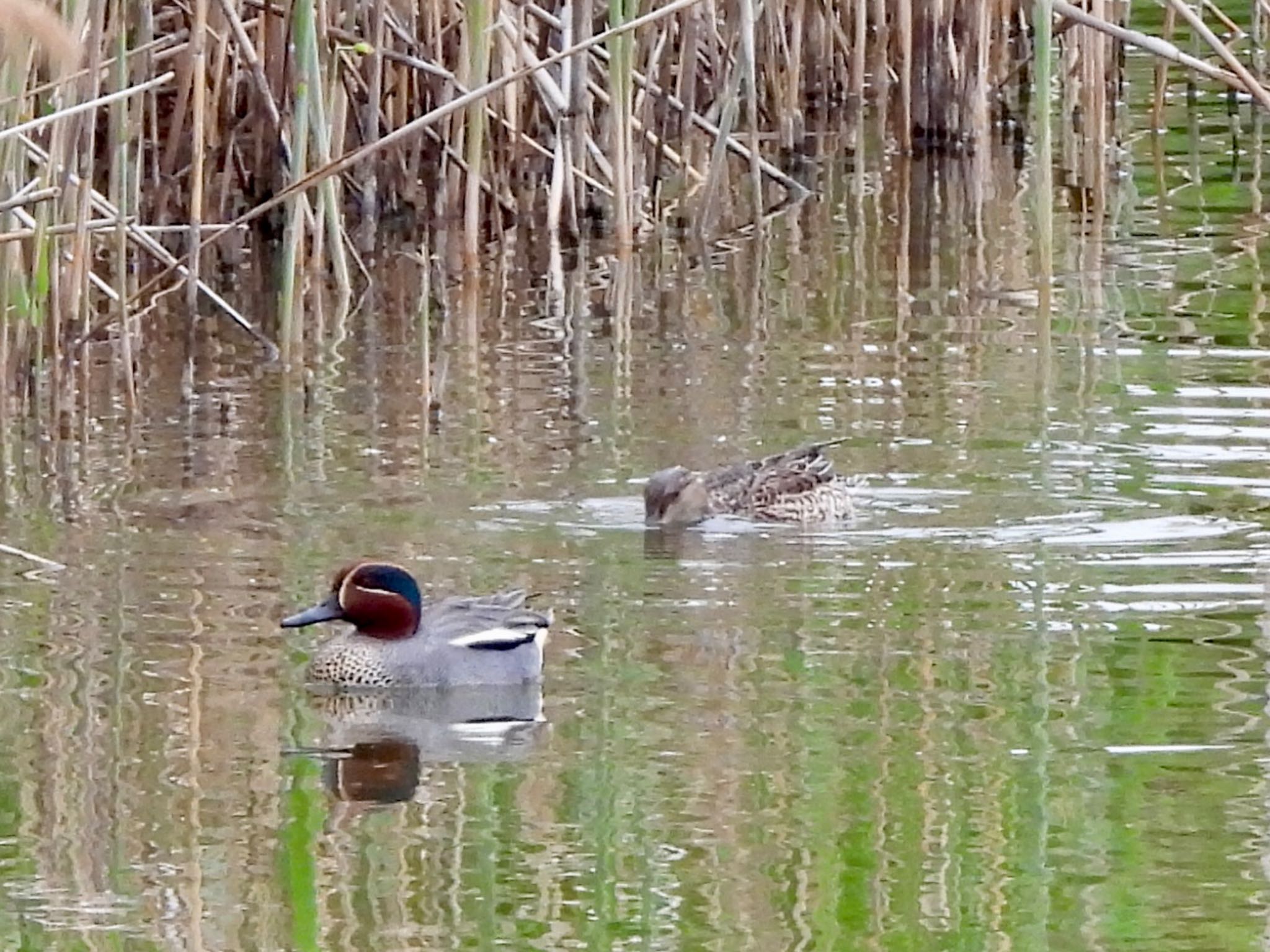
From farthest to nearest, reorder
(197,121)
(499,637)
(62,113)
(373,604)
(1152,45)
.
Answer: (197,121) < (62,113) < (1152,45) < (373,604) < (499,637)

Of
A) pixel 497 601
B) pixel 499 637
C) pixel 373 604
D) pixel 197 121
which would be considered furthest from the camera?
pixel 197 121

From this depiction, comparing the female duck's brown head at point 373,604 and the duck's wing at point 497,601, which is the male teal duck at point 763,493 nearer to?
the duck's wing at point 497,601

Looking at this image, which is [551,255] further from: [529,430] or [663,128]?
A: [529,430]

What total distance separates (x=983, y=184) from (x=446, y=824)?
10284 millimetres

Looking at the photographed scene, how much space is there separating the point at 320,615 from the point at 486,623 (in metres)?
0.43

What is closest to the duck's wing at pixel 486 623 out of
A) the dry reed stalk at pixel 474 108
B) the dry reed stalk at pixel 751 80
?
the dry reed stalk at pixel 474 108

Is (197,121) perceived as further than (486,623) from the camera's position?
Yes

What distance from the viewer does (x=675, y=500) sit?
8.32 m

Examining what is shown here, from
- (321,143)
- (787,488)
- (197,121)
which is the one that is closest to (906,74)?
(321,143)

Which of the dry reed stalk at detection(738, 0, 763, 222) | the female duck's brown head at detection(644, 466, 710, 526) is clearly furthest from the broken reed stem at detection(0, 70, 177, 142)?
the dry reed stalk at detection(738, 0, 763, 222)

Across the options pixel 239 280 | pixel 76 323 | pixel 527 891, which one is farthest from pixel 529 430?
pixel 527 891

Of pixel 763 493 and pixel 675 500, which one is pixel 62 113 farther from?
pixel 763 493

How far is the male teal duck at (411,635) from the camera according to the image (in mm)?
6629

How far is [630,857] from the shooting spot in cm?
517
